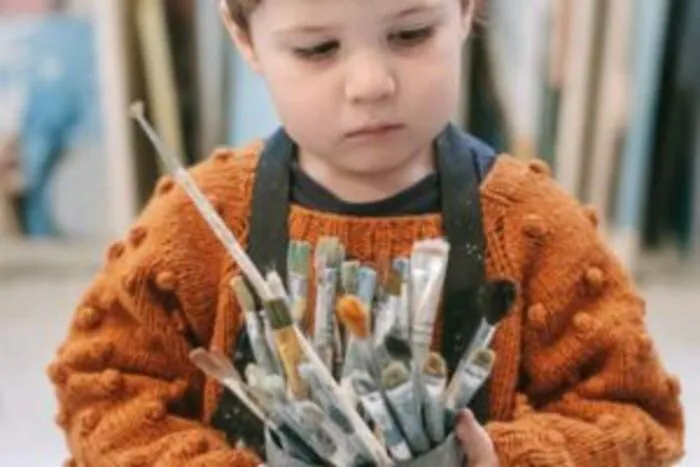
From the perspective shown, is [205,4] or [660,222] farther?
[660,222]

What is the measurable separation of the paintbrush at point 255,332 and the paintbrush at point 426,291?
0.26 feet

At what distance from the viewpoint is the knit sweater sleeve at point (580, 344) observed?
3.22 feet

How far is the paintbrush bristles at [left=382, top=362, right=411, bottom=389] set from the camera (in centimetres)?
81

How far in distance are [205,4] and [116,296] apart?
0.99 m

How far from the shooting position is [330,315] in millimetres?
894

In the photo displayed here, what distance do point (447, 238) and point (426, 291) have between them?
0.11m

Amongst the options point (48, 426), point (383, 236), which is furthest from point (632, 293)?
point (48, 426)

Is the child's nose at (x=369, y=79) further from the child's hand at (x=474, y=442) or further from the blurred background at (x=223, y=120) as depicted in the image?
the blurred background at (x=223, y=120)

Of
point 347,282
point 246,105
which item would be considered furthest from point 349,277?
point 246,105

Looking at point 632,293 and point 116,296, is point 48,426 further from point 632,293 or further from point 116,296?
point 632,293

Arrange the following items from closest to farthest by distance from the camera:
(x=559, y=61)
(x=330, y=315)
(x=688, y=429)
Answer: (x=330, y=315) < (x=688, y=429) < (x=559, y=61)

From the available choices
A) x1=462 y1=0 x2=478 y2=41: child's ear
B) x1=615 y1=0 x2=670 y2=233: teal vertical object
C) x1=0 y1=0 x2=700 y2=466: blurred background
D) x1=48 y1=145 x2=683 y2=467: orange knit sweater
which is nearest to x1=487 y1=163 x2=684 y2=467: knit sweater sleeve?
x1=48 y1=145 x2=683 y2=467: orange knit sweater

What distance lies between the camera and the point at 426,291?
2.85ft

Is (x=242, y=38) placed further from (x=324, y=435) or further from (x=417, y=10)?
(x=324, y=435)
